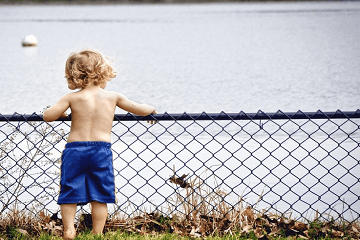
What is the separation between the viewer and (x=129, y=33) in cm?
2648

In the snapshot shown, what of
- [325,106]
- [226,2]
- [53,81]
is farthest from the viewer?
[226,2]

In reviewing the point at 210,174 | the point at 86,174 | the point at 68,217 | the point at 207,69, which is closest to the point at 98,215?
the point at 68,217

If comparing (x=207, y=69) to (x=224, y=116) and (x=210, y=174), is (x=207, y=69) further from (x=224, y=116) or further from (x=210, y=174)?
(x=224, y=116)

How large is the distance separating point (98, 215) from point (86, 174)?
281 mm

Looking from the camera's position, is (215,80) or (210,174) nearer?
(210,174)

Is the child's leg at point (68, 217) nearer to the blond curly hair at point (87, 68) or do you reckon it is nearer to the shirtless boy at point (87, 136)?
the shirtless boy at point (87, 136)

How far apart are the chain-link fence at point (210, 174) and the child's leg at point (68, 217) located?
49cm

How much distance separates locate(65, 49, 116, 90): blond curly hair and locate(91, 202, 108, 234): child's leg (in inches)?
28.5

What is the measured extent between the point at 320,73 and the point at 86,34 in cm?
1436

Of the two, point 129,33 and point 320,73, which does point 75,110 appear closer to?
point 320,73

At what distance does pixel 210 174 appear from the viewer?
522 cm

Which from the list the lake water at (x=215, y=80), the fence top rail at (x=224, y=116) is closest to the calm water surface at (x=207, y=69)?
the lake water at (x=215, y=80)

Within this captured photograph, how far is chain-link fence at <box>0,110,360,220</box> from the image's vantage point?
12.0ft

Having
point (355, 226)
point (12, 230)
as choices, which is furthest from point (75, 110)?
point (355, 226)
